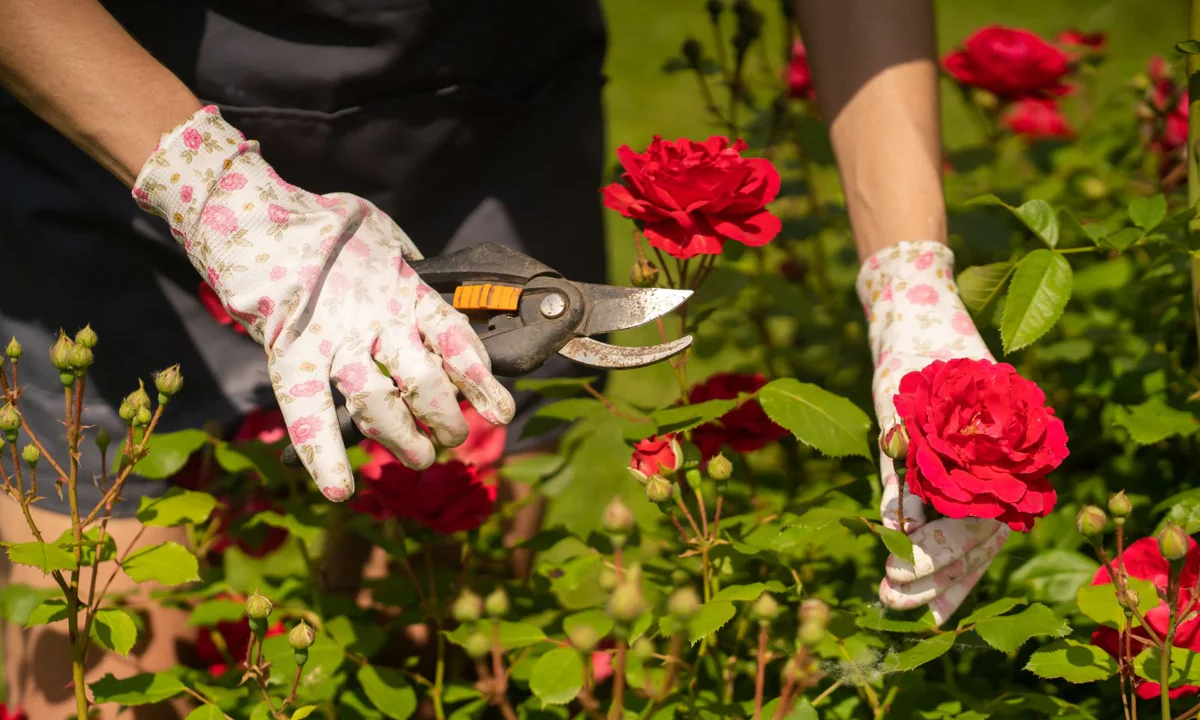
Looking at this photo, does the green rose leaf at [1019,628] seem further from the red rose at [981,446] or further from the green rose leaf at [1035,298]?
the green rose leaf at [1035,298]

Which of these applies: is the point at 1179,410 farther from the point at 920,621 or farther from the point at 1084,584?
the point at 920,621

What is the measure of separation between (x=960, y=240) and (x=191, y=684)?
4.86 feet

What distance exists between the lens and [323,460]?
1.20 meters

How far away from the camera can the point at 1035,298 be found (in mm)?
1277

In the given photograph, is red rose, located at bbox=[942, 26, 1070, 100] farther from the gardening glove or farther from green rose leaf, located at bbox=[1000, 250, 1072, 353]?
green rose leaf, located at bbox=[1000, 250, 1072, 353]

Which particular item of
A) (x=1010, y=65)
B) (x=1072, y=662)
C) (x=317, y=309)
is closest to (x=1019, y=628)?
(x=1072, y=662)

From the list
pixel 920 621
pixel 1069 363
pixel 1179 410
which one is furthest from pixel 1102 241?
pixel 1069 363

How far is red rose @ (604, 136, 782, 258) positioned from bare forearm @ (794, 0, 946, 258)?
26 cm

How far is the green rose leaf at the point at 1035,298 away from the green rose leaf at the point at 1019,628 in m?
0.30

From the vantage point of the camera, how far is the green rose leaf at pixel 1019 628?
1088mm

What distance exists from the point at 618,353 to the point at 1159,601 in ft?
2.06

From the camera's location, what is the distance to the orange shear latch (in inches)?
51.3

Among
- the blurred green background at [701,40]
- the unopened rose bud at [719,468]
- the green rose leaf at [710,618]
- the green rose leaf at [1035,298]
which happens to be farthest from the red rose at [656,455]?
the blurred green background at [701,40]

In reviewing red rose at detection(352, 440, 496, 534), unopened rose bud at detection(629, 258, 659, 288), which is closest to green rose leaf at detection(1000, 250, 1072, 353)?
unopened rose bud at detection(629, 258, 659, 288)
